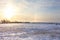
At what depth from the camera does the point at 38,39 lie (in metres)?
8.74

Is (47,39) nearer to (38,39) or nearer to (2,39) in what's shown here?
(38,39)

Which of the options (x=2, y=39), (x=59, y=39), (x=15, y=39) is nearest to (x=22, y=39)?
(x=15, y=39)

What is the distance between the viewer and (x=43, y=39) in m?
8.70

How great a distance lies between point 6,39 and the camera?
8.52 metres

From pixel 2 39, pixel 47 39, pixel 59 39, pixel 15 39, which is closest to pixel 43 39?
pixel 47 39

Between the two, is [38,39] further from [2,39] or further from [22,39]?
[2,39]

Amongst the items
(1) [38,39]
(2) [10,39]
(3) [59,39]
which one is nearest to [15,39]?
(2) [10,39]

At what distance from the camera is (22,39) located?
866 cm

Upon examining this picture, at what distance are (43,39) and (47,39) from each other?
0.20 meters

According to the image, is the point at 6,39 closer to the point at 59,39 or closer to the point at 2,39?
the point at 2,39

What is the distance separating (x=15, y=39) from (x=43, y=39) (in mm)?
1418

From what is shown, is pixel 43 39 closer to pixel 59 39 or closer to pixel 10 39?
pixel 59 39

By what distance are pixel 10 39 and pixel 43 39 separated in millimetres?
1666

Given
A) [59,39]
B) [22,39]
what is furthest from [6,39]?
[59,39]
